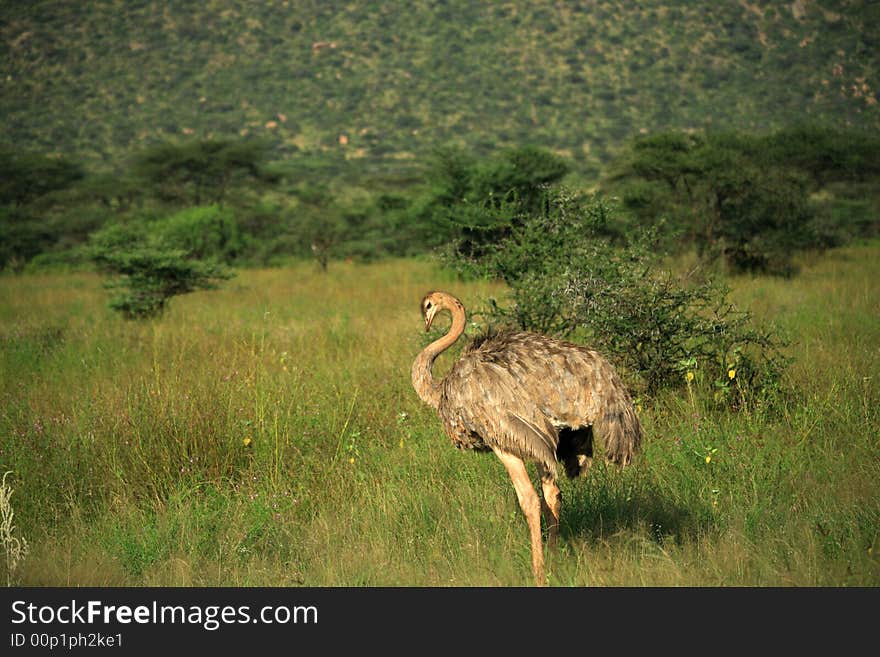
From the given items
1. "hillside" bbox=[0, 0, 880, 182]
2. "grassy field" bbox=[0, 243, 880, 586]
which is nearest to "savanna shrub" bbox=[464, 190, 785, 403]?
"grassy field" bbox=[0, 243, 880, 586]

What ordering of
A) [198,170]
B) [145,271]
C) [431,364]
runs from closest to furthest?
[431,364]
[145,271]
[198,170]

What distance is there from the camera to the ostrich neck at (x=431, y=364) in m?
4.16

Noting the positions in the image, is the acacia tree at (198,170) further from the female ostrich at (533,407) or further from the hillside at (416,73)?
the female ostrich at (533,407)

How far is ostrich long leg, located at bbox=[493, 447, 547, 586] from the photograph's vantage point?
366 cm

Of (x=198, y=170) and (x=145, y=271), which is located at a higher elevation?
(x=145, y=271)

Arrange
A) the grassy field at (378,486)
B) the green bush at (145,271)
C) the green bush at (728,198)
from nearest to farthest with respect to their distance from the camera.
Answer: the grassy field at (378,486), the green bush at (145,271), the green bush at (728,198)

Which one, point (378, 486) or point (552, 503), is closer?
point (552, 503)

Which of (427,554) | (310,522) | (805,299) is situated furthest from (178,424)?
(805,299)

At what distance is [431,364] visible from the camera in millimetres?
4223

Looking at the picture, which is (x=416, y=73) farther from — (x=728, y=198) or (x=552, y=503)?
(x=552, y=503)

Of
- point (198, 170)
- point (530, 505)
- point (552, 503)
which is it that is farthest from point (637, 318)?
point (198, 170)

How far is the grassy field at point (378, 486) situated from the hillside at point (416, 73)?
34.5 m

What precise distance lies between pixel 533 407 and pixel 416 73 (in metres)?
47.3

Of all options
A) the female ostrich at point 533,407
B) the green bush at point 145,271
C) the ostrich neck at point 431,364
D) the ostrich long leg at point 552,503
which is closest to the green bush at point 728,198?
the green bush at point 145,271
